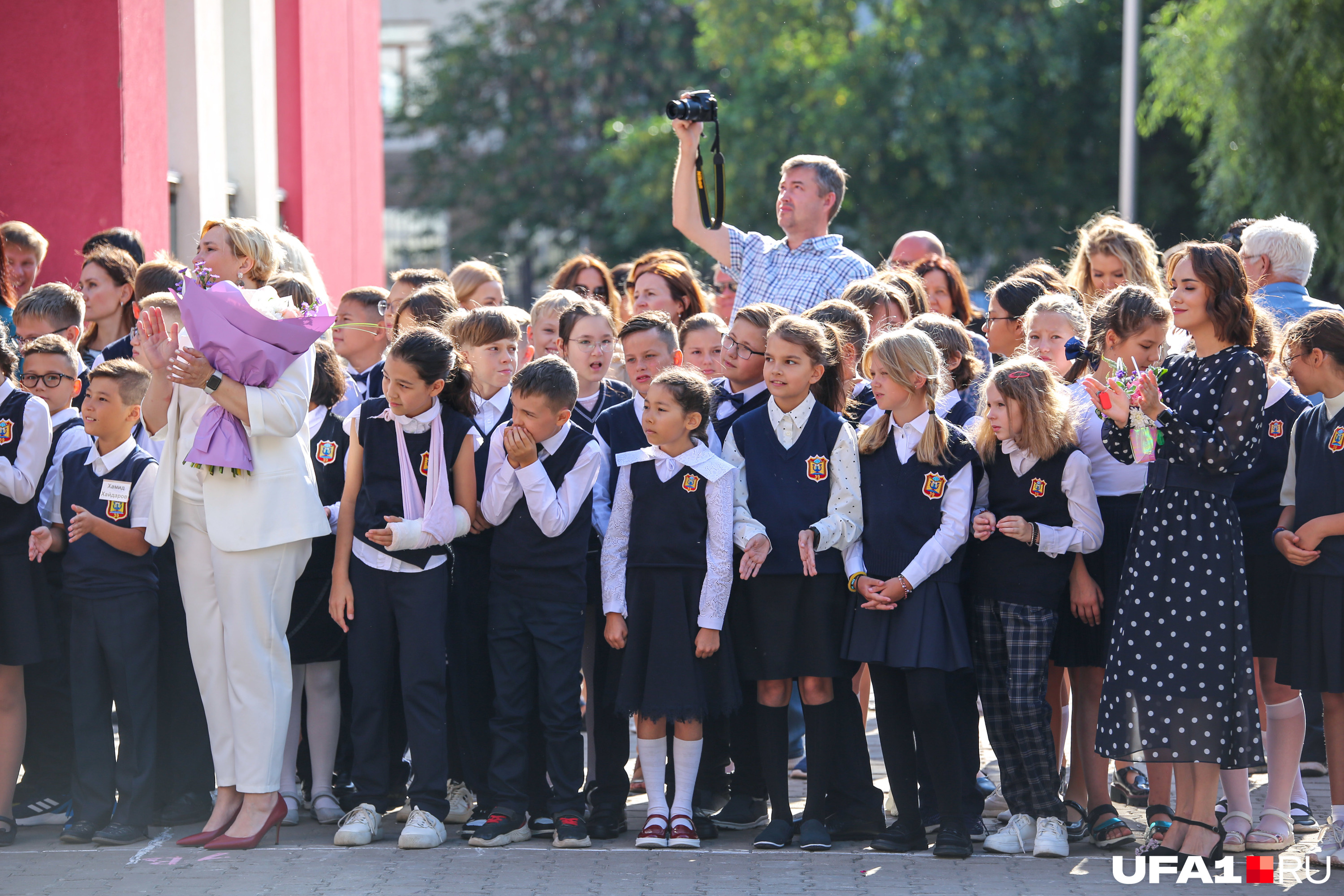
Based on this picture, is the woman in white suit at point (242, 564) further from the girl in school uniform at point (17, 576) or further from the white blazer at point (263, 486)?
the girl in school uniform at point (17, 576)

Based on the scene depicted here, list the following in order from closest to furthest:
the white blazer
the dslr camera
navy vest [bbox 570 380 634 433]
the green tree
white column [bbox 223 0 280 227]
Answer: the white blazer, navy vest [bbox 570 380 634 433], the dslr camera, white column [bbox 223 0 280 227], the green tree

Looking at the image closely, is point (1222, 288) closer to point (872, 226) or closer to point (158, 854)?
point (158, 854)

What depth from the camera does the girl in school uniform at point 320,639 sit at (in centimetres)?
516

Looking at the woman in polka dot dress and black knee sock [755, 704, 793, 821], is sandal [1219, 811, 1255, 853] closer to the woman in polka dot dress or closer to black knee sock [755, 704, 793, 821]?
the woman in polka dot dress

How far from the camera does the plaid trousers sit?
15.7 feet

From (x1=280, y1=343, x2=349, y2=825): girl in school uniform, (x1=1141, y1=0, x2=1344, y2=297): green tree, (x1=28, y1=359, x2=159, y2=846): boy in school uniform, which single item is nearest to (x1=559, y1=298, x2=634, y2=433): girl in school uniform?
(x1=280, y1=343, x2=349, y2=825): girl in school uniform

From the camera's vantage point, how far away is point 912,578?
4727 millimetres

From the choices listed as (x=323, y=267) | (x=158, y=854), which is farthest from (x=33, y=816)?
(x=323, y=267)

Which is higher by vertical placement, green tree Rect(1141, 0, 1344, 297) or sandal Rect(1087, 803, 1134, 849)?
green tree Rect(1141, 0, 1344, 297)

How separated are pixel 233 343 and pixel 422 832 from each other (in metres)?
1.77

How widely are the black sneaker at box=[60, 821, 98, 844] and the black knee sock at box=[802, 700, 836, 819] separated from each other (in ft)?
8.16

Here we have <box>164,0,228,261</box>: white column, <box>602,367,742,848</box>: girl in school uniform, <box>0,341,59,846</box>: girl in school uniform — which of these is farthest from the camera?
<box>164,0,228,261</box>: white column

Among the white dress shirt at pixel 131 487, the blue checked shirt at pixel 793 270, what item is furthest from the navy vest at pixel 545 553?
the blue checked shirt at pixel 793 270

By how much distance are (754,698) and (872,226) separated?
19185 millimetres
